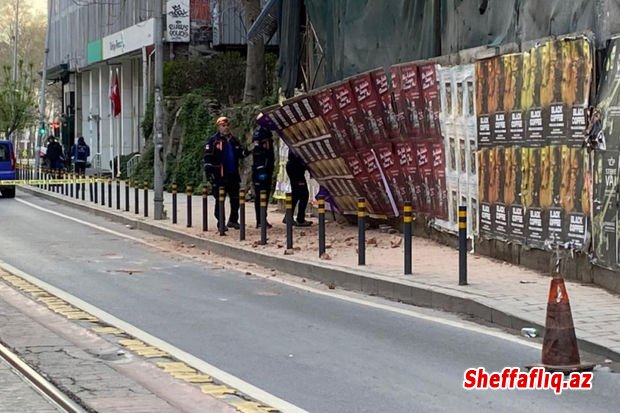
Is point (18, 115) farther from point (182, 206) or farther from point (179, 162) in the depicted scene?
point (182, 206)

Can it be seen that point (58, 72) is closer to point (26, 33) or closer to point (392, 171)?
point (26, 33)

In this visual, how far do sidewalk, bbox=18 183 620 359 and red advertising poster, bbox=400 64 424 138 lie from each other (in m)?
1.81

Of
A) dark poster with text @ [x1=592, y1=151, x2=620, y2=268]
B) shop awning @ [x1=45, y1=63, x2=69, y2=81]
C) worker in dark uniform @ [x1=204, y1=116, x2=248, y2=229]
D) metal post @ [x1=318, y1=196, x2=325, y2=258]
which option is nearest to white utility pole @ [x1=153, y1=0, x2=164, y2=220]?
worker in dark uniform @ [x1=204, y1=116, x2=248, y2=229]

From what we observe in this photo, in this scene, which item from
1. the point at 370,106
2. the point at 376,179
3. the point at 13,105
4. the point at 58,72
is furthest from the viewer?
the point at 58,72

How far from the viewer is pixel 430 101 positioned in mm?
16312

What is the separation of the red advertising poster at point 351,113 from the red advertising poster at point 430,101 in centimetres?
169

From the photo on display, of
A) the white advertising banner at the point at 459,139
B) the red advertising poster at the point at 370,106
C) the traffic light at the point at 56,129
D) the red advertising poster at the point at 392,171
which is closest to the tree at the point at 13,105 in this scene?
the traffic light at the point at 56,129

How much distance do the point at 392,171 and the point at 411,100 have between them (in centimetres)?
136

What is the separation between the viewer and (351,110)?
18031 millimetres

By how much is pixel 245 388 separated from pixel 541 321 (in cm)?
336

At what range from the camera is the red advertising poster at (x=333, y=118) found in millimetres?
18156

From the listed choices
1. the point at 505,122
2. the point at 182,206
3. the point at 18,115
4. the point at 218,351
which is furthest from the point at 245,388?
the point at 18,115

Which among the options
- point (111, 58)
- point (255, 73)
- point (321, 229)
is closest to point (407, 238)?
point (321, 229)

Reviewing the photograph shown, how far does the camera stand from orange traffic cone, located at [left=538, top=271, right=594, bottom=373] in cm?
816
